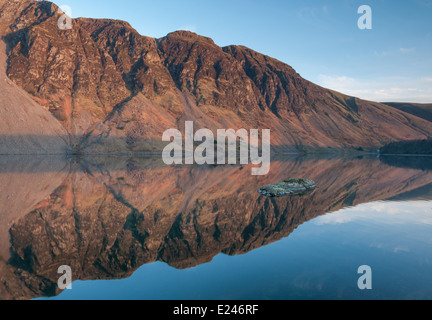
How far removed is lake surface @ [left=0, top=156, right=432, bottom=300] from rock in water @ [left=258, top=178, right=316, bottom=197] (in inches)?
138

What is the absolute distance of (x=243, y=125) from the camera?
632 feet

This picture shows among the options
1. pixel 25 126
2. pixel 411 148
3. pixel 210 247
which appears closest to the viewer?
pixel 210 247

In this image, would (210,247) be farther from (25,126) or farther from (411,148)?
(411,148)

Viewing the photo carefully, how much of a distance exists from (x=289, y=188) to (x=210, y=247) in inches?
840

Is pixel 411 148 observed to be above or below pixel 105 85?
below

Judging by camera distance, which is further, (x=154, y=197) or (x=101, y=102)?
(x=101, y=102)

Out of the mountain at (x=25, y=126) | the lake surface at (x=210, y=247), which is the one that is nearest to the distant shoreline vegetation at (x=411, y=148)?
the lake surface at (x=210, y=247)

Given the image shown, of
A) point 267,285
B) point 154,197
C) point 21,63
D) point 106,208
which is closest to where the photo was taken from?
point 267,285

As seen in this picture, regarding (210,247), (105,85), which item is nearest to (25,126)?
(105,85)

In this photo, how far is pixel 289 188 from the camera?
113 feet

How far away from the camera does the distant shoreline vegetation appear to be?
6673 inches

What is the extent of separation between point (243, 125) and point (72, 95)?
345 ft

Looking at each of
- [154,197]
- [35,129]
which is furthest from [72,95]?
[154,197]
